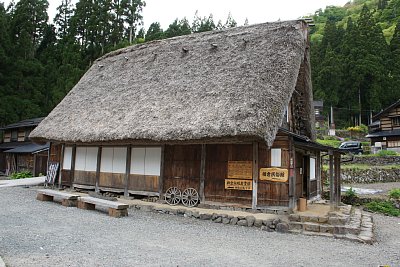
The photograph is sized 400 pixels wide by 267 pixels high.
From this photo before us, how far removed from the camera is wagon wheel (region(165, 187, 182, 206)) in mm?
10156

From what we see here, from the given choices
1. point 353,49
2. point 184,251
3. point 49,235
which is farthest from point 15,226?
point 353,49

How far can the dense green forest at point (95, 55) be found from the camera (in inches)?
1086

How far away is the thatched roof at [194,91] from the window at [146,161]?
1.25m

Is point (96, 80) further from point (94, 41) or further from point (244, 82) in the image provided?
point (94, 41)

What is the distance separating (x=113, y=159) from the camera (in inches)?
474

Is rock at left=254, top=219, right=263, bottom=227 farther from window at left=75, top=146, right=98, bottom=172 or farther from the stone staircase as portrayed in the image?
window at left=75, top=146, right=98, bottom=172

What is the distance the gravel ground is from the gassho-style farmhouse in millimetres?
1877

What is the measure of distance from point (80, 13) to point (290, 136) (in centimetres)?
3018

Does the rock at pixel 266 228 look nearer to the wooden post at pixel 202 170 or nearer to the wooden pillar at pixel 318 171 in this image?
the wooden post at pixel 202 170

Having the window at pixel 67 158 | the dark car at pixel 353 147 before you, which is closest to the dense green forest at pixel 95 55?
the dark car at pixel 353 147

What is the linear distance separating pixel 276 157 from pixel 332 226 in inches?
94.4

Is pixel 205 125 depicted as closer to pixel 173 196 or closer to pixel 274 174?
pixel 274 174

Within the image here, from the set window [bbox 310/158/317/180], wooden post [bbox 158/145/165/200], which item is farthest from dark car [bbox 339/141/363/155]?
wooden post [bbox 158/145/165/200]

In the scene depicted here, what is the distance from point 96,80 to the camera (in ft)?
49.2
